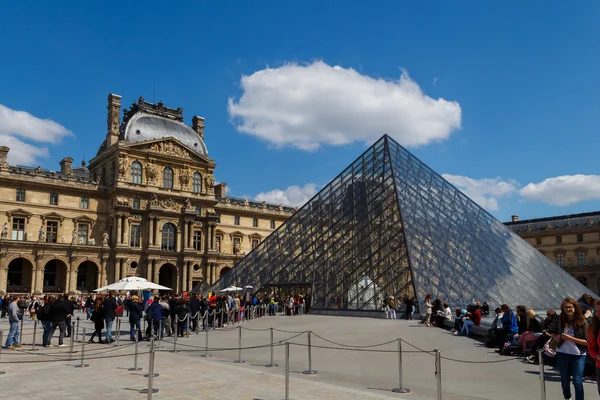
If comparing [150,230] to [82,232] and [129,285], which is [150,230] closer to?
[82,232]

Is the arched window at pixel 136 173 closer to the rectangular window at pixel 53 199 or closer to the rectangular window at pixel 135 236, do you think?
the rectangular window at pixel 135 236

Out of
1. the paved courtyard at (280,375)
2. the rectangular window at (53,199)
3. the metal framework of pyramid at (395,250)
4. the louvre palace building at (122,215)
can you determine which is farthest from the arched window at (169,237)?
the paved courtyard at (280,375)

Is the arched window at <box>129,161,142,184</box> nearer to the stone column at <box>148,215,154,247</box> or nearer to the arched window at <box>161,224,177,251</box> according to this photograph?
the stone column at <box>148,215,154,247</box>

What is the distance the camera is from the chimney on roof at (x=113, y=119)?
43.2 meters

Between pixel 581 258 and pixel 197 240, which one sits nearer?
pixel 197 240

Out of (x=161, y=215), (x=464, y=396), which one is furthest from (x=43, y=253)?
(x=464, y=396)

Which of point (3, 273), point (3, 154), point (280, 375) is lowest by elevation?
point (280, 375)

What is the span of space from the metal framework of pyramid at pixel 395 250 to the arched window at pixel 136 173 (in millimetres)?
20289

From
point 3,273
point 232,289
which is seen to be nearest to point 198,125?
point 3,273

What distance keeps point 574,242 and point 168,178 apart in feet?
140

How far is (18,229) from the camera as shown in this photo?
37.0 meters

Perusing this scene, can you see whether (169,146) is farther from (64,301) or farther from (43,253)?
(64,301)

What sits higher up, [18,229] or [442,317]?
[18,229]

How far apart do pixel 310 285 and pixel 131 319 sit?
8428 millimetres
